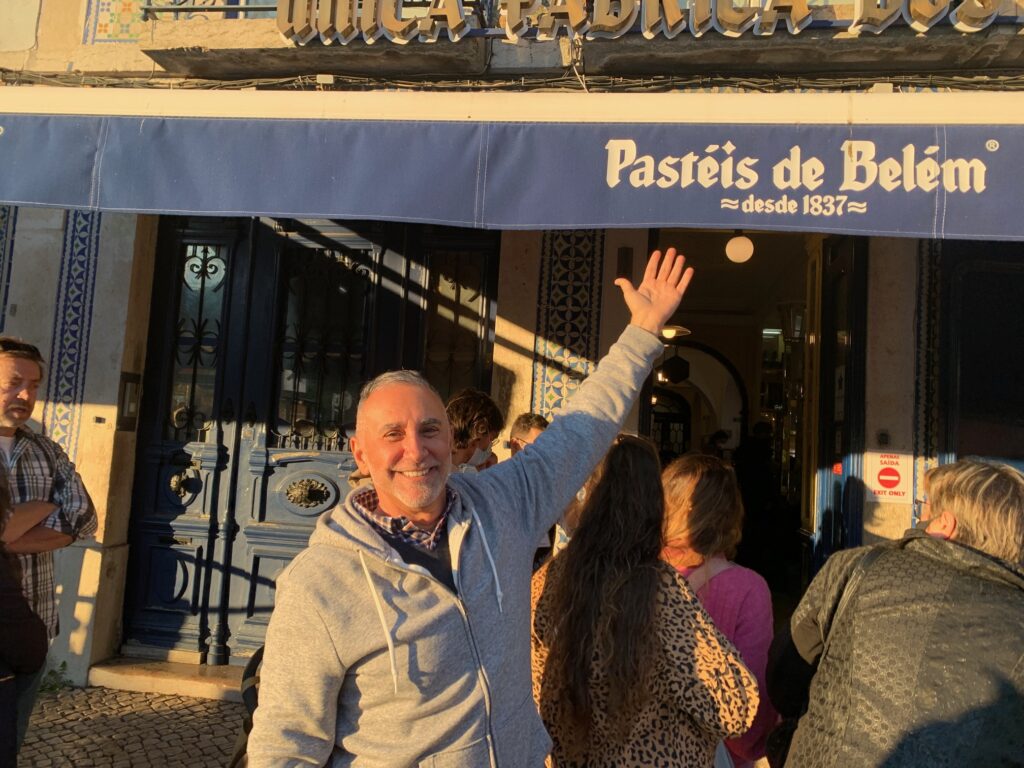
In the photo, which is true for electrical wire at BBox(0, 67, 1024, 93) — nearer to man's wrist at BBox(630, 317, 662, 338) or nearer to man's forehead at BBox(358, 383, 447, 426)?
man's wrist at BBox(630, 317, 662, 338)

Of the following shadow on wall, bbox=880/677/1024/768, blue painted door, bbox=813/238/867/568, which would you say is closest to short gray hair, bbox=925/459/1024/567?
shadow on wall, bbox=880/677/1024/768

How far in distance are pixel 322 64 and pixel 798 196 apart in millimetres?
3053

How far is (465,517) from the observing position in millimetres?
1654

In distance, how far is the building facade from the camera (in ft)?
11.2

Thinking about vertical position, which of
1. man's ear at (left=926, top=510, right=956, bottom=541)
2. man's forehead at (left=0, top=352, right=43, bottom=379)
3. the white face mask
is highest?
man's forehead at (left=0, top=352, right=43, bottom=379)

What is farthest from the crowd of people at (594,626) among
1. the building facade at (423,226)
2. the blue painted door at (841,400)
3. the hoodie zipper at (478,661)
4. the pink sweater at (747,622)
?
the blue painted door at (841,400)

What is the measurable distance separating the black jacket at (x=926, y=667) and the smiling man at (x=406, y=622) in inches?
28.6

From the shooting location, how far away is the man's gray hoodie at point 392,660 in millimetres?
1438

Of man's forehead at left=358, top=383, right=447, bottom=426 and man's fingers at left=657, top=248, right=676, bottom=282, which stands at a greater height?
man's fingers at left=657, top=248, right=676, bottom=282

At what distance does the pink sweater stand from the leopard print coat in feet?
1.54

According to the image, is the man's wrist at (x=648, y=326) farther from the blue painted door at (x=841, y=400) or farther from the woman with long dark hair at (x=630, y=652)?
the blue painted door at (x=841, y=400)

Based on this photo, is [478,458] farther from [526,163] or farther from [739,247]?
[739,247]

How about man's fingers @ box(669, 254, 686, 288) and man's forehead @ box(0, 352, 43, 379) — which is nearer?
man's fingers @ box(669, 254, 686, 288)

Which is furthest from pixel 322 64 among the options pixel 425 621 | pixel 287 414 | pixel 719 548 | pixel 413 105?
pixel 425 621
